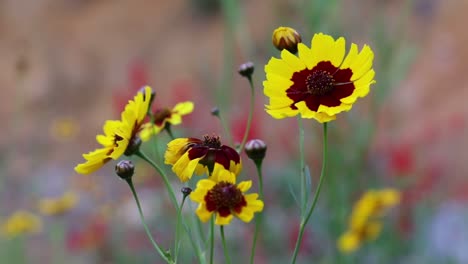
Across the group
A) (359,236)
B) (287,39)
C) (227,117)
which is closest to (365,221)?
(359,236)

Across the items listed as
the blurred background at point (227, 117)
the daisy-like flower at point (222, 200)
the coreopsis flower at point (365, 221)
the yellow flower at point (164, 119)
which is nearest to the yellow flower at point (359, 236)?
the coreopsis flower at point (365, 221)

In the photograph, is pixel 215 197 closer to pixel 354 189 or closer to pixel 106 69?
pixel 354 189

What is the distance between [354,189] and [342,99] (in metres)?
1.78

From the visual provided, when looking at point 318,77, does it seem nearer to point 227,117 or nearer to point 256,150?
point 256,150

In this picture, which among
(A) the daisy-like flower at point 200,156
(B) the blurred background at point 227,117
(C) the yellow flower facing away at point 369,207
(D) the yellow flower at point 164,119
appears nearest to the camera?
(A) the daisy-like flower at point 200,156

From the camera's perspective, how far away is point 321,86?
88 centimetres

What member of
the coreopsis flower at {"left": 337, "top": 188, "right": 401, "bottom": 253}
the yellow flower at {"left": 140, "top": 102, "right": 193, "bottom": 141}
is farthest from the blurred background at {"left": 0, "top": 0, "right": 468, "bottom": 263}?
the coreopsis flower at {"left": 337, "top": 188, "right": 401, "bottom": 253}

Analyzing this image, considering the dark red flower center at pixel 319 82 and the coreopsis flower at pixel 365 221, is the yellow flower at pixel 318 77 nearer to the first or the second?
the dark red flower center at pixel 319 82

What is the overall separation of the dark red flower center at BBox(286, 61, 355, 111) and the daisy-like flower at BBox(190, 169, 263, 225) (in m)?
0.12

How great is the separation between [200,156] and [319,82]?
164mm

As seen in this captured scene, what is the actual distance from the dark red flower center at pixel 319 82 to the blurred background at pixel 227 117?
128 mm

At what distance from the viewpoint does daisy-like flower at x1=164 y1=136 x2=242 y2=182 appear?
2.77 feet

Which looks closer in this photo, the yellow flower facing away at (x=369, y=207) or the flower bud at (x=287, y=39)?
the flower bud at (x=287, y=39)

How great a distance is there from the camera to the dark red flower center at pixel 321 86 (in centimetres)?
87
